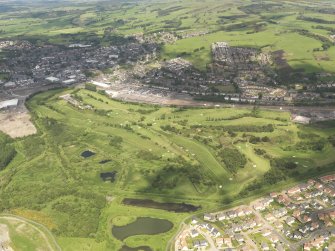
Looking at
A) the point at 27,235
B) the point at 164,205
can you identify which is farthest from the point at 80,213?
the point at 164,205

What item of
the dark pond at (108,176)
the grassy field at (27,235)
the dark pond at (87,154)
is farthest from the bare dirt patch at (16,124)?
the grassy field at (27,235)

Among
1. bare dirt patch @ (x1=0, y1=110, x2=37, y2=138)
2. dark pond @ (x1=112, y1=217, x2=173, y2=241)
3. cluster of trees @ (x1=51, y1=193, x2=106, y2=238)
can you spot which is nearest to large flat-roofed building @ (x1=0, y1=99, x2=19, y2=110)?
bare dirt patch @ (x1=0, y1=110, x2=37, y2=138)

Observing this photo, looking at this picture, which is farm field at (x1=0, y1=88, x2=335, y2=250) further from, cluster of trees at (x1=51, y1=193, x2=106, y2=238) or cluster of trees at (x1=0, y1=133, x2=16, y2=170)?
cluster of trees at (x1=0, y1=133, x2=16, y2=170)

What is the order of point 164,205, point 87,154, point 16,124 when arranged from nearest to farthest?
point 164,205
point 87,154
point 16,124

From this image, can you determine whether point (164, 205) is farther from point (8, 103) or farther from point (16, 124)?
point (8, 103)

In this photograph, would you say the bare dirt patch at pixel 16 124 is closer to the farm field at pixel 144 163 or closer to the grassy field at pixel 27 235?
the farm field at pixel 144 163
